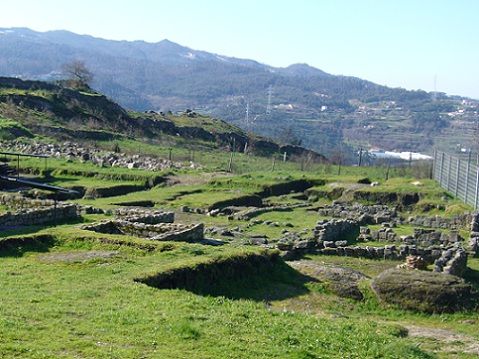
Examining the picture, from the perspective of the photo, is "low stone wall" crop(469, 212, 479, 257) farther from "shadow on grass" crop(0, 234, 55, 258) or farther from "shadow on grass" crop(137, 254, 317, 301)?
"shadow on grass" crop(0, 234, 55, 258)

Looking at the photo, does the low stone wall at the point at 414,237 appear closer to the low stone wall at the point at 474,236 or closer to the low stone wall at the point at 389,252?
the low stone wall at the point at 474,236

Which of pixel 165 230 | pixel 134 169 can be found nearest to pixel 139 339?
pixel 165 230

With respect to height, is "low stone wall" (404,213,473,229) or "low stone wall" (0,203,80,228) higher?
"low stone wall" (0,203,80,228)

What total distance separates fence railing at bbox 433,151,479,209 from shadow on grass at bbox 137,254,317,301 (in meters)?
23.5

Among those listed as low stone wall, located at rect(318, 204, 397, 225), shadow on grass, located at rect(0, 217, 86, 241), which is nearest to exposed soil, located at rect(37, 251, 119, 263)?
shadow on grass, located at rect(0, 217, 86, 241)

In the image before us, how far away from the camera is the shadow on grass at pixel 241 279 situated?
1880 centimetres

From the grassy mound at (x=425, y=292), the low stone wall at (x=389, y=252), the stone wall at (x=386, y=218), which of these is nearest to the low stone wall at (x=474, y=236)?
the stone wall at (x=386, y=218)

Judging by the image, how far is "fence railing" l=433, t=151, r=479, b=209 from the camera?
44.6 meters

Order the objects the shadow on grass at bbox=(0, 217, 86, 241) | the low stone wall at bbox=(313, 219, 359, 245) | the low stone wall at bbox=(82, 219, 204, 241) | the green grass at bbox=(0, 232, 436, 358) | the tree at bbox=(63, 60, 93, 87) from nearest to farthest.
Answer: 1. the green grass at bbox=(0, 232, 436, 358)
2. the shadow on grass at bbox=(0, 217, 86, 241)
3. the low stone wall at bbox=(82, 219, 204, 241)
4. the low stone wall at bbox=(313, 219, 359, 245)
5. the tree at bbox=(63, 60, 93, 87)

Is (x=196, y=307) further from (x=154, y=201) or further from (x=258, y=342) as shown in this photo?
(x=154, y=201)

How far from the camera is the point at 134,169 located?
5394 cm

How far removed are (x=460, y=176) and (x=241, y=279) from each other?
31837 millimetres

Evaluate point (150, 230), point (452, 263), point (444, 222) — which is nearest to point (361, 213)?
point (444, 222)

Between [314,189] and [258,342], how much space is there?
125 feet
